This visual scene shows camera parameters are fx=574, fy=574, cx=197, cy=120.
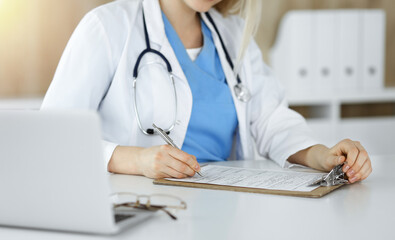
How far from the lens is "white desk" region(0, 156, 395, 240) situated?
0.80 metres

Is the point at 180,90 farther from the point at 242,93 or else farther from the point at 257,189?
the point at 257,189

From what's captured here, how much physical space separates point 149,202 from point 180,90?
64cm

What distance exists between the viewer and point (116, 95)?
1.40m

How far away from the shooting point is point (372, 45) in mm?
2930

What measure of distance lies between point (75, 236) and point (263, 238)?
0.26m

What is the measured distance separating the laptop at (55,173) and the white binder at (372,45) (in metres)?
2.37

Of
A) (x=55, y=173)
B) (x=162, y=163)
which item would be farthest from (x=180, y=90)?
(x=55, y=173)

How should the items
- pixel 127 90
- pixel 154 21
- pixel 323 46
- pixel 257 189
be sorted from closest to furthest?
1. pixel 257 189
2. pixel 127 90
3. pixel 154 21
4. pixel 323 46

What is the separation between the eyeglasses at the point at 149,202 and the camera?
0.87 meters

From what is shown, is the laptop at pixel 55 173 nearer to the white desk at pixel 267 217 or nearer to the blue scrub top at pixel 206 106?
the white desk at pixel 267 217

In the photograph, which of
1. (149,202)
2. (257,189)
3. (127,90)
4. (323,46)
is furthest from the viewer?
(323,46)

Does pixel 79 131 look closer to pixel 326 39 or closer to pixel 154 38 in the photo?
pixel 154 38

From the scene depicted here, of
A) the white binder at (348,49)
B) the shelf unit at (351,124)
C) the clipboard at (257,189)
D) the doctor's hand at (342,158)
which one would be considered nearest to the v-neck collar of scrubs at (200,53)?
the doctor's hand at (342,158)

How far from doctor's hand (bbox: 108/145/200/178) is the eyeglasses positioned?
14 cm
